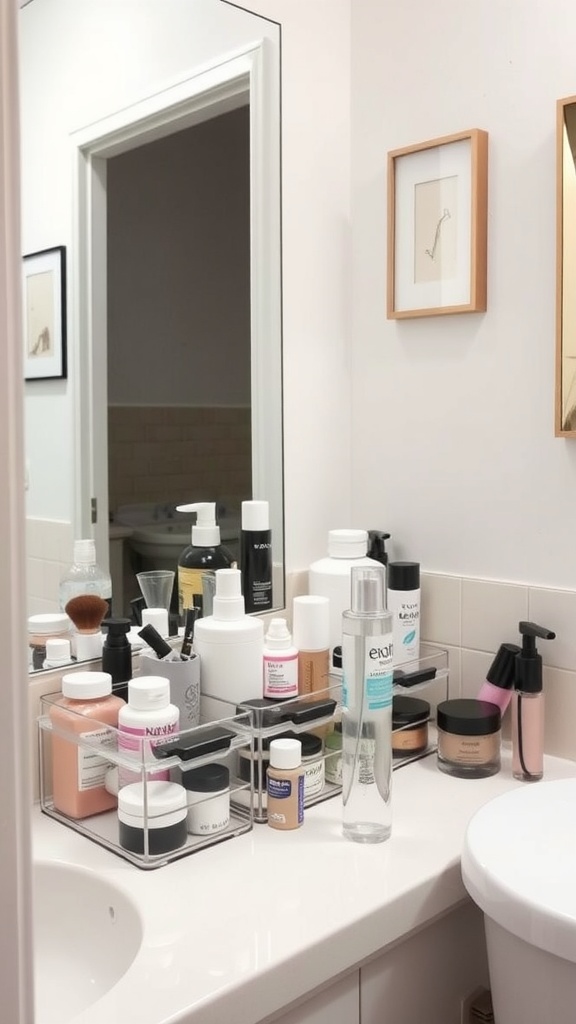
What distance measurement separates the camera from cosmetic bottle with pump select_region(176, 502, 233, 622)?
4.19 ft

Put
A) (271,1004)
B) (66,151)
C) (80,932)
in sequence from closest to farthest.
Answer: (271,1004)
(80,932)
(66,151)

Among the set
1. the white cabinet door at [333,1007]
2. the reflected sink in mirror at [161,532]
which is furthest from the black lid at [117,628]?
the white cabinet door at [333,1007]

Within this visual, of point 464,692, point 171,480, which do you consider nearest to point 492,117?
point 171,480

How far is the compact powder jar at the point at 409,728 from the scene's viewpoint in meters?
1.25

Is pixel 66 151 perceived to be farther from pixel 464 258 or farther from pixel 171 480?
pixel 464 258

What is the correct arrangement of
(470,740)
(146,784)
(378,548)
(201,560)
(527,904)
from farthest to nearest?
1. (378,548)
2. (201,560)
3. (470,740)
4. (146,784)
5. (527,904)

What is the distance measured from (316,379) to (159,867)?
77 centimetres

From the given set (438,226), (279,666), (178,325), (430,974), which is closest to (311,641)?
(279,666)

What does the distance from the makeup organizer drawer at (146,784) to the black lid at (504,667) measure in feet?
1.17

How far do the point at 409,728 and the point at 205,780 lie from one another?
0.35 meters

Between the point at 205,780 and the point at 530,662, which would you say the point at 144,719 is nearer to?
the point at 205,780

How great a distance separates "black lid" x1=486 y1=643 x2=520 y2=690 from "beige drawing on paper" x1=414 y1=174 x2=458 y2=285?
1.70ft

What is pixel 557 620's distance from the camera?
4.07ft

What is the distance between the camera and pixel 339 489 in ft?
4.89
